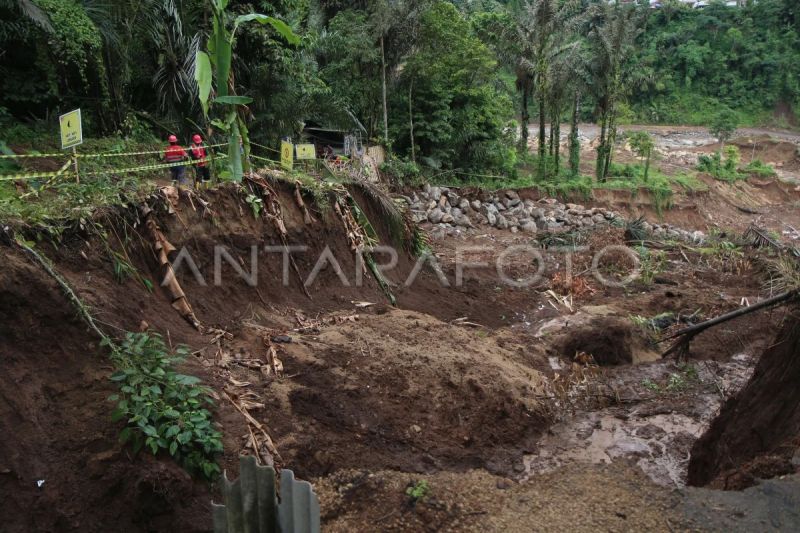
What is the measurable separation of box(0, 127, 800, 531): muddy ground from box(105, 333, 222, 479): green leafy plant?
151 mm

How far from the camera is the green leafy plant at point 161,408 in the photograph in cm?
415

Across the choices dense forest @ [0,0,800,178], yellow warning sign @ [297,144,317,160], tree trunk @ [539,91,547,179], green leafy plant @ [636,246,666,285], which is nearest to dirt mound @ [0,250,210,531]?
dense forest @ [0,0,800,178]

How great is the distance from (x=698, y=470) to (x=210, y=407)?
4674 mm

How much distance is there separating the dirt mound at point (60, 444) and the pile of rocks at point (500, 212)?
13.9 m

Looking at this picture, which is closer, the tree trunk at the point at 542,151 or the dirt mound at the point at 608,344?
the dirt mound at the point at 608,344

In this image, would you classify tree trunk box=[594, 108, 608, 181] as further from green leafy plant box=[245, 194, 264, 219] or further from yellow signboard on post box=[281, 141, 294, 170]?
green leafy plant box=[245, 194, 264, 219]

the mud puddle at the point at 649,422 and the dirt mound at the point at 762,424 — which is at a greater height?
the dirt mound at the point at 762,424

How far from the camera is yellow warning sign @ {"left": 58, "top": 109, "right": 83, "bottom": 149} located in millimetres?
5699

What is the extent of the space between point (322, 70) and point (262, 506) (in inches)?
691

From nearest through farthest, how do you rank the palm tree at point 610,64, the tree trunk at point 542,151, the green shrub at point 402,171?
the green shrub at point 402,171 < the tree trunk at point 542,151 < the palm tree at point 610,64

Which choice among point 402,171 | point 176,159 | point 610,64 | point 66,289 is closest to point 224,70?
point 176,159

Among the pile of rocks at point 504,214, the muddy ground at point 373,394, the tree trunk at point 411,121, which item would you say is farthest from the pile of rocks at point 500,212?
the muddy ground at point 373,394

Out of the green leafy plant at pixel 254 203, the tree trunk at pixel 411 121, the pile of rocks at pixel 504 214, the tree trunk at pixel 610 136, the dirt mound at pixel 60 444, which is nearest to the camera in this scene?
the dirt mound at pixel 60 444

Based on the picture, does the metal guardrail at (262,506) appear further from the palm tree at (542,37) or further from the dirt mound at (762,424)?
the palm tree at (542,37)
